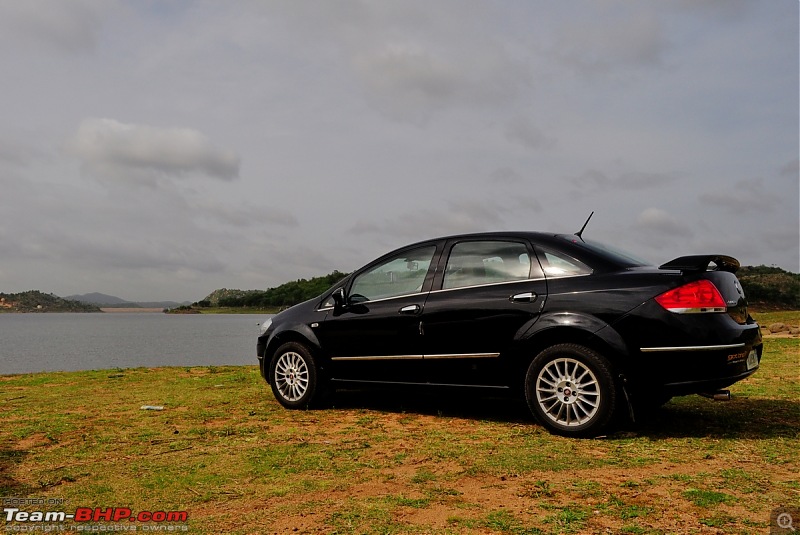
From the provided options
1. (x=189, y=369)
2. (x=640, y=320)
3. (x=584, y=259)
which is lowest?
(x=189, y=369)

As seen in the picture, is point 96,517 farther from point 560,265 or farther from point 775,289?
point 775,289

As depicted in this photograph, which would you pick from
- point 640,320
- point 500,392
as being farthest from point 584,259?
point 500,392

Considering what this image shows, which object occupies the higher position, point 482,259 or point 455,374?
point 482,259

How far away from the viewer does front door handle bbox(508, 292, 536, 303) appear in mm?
5404

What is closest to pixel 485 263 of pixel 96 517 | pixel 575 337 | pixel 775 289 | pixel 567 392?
pixel 575 337

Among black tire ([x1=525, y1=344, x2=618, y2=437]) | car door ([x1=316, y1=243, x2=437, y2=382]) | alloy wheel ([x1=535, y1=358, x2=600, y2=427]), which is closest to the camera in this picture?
black tire ([x1=525, y1=344, x2=618, y2=437])

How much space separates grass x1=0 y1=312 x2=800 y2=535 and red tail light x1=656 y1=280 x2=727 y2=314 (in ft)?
3.54

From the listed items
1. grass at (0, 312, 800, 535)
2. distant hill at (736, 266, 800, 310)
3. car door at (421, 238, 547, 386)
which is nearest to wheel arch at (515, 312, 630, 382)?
car door at (421, 238, 547, 386)

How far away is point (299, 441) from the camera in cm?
526

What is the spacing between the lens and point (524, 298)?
543 cm

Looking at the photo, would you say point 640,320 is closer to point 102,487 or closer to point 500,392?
point 500,392

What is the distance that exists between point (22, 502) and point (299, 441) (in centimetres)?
214

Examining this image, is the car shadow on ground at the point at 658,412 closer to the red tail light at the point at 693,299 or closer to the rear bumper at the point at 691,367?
the rear bumper at the point at 691,367

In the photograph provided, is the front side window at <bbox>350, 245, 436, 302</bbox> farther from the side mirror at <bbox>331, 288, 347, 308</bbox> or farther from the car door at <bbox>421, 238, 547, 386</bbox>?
the car door at <bbox>421, 238, 547, 386</bbox>
